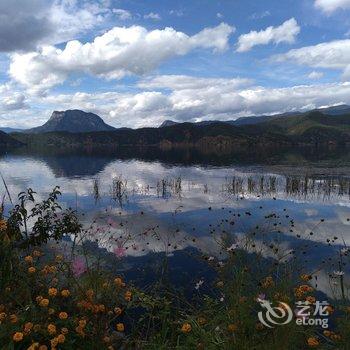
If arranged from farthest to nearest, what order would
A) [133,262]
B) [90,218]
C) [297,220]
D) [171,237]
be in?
[90,218], [297,220], [171,237], [133,262]

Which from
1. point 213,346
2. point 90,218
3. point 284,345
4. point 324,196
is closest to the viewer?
point 284,345

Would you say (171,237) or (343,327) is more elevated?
(343,327)

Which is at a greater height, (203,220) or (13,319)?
(13,319)

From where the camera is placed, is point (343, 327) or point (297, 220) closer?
point (343, 327)

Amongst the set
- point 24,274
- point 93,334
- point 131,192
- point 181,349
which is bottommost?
point 131,192

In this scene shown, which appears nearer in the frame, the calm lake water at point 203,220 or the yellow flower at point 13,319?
the yellow flower at point 13,319

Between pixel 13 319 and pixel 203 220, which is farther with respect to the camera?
pixel 203 220

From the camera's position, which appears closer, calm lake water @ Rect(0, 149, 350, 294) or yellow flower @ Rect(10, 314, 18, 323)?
yellow flower @ Rect(10, 314, 18, 323)

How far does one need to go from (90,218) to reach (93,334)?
22619mm

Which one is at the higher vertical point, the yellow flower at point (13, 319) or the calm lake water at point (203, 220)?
the yellow flower at point (13, 319)

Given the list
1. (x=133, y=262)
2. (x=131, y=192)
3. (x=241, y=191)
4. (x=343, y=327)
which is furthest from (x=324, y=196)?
(x=343, y=327)

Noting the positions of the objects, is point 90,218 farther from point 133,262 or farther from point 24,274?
point 24,274

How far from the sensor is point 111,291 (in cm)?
652

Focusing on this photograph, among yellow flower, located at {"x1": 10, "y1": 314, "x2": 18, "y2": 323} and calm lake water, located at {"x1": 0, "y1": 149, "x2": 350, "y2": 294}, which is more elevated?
yellow flower, located at {"x1": 10, "y1": 314, "x2": 18, "y2": 323}
